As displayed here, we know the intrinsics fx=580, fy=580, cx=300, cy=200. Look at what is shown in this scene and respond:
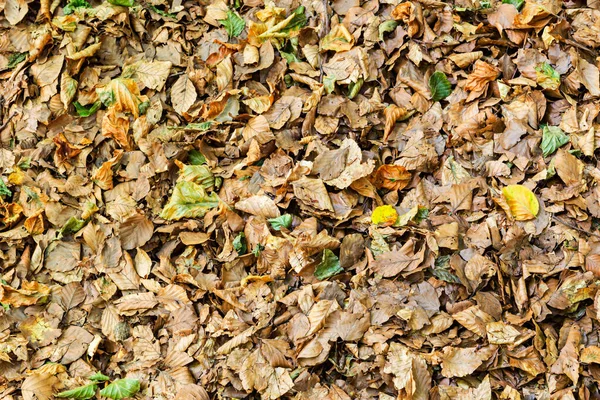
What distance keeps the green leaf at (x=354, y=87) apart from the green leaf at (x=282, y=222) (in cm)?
63

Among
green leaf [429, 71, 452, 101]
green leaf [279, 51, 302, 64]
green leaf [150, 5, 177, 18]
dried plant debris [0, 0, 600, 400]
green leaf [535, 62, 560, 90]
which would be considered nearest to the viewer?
dried plant debris [0, 0, 600, 400]

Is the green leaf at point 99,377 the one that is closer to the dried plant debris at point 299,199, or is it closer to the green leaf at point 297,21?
the dried plant debris at point 299,199

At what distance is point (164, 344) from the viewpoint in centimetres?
228

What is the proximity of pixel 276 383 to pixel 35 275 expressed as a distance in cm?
114

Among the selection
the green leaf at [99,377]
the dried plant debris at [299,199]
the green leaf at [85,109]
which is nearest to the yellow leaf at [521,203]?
the dried plant debris at [299,199]

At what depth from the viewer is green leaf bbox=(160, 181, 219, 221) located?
2410 millimetres

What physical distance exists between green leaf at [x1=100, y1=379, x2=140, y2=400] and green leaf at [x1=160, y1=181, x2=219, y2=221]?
0.67 metres

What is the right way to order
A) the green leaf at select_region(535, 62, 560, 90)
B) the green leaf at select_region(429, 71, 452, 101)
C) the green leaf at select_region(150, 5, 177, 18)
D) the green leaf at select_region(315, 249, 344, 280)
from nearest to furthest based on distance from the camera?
Result: the green leaf at select_region(315, 249, 344, 280) → the green leaf at select_region(535, 62, 560, 90) → the green leaf at select_region(429, 71, 452, 101) → the green leaf at select_region(150, 5, 177, 18)

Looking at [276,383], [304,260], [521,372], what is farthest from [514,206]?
[276,383]

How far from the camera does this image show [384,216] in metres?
2.29

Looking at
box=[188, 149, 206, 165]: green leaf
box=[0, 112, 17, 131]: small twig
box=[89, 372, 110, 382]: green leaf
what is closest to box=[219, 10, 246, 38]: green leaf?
box=[188, 149, 206, 165]: green leaf

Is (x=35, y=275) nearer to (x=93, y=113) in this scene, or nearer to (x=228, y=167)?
(x=93, y=113)

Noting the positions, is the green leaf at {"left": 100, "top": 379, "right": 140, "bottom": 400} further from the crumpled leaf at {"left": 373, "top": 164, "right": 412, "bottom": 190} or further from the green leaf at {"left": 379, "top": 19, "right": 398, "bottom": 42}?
the green leaf at {"left": 379, "top": 19, "right": 398, "bottom": 42}

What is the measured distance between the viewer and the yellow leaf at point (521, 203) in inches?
87.1
